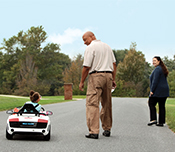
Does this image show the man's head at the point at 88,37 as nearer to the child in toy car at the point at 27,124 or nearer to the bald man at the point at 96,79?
the bald man at the point at 96,79

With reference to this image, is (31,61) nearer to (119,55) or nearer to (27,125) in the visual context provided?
(119,55)

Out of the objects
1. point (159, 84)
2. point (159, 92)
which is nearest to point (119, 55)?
point (159, 84)

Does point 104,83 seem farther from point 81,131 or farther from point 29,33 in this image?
point 29,33

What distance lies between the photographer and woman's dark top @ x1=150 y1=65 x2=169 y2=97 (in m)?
9.00

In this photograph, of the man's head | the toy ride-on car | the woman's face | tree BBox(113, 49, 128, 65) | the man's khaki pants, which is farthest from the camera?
tree BBox(113, 49, 128, 65)

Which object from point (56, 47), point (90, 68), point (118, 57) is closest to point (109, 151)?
point (90, 68)

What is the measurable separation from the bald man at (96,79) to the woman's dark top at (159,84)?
2.66m

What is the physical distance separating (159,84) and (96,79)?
10.4 feet

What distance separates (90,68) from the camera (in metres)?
6.59

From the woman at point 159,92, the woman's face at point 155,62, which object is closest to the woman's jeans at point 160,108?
the woman at point 159,92

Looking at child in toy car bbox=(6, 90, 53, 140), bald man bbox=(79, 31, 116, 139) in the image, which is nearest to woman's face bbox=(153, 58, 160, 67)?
bald man bbox=(79, 31, 116, 139)

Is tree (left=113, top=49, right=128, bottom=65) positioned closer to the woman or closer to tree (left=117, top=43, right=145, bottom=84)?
tree (left=117, top=43, right=145, bottom=84)

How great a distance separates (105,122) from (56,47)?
58.8 meters

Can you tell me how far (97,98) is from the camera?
6.44 m
